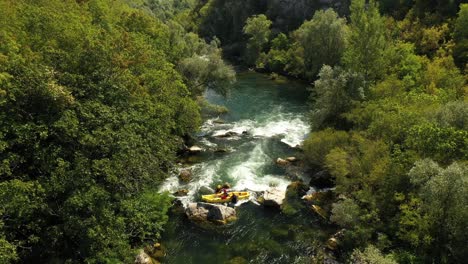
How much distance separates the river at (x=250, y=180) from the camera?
2983 centimetres

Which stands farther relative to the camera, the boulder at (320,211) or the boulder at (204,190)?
the boulder at (204,190)

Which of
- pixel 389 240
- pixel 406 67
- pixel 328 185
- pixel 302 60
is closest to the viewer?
pixel 389 240

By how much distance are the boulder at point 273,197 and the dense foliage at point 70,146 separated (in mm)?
9016

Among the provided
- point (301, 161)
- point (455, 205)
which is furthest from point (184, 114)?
point (455, 205)

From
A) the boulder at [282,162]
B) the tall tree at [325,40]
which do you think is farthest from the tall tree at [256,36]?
the boulder at [282,162]

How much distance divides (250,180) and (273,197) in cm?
480

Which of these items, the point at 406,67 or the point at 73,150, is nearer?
the point at 73,150

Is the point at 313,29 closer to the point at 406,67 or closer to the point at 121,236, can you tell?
the point at 406,67

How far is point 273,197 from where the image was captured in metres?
35.9

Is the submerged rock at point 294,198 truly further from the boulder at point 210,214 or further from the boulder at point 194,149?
the boulder at point 194,149

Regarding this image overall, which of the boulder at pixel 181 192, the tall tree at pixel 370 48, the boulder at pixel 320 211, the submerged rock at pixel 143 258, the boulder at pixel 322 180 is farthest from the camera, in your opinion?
the tall tree at pixel 370 48

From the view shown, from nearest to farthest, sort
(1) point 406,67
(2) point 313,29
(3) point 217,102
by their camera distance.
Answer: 1. (1) point 406,67
2. (3) point 217,102
3. (2) point 313,29

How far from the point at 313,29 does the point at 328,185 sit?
42326 millimetres

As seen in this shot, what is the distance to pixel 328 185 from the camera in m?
38.6
